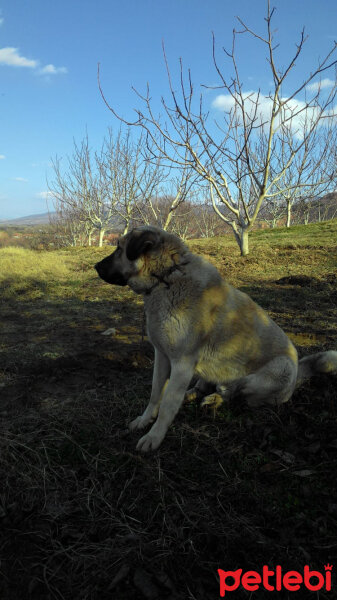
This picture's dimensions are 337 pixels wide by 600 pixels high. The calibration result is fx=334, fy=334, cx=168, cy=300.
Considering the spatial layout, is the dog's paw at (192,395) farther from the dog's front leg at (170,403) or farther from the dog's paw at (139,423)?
the dog's front leg at (170,403)

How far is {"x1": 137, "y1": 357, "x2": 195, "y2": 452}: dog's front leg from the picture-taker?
104 inches

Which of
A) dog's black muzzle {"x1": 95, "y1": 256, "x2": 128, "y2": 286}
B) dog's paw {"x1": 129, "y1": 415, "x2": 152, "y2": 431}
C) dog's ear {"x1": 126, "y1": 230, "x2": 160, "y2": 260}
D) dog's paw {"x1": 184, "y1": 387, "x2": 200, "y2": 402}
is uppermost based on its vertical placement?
dog's ear {"x1": 126, "y1": 230, "x2": 160, "y2": 260}

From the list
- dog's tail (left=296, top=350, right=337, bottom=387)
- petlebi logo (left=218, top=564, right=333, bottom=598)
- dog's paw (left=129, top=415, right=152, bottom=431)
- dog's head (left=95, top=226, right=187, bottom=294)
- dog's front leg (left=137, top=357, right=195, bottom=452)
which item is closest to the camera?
petlebi logo (left=218, top=564, right=333, bottom=598)

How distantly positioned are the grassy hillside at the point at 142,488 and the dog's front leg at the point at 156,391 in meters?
0.16

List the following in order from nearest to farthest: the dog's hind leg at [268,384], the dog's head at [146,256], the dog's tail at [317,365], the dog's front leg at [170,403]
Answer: the dog's front leg at [170,403], the dog's head at [146,256], the dog's hind leg at [268,384], the dog's tail at [317,365]

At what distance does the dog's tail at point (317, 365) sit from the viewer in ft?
10.8

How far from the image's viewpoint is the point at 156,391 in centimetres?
303

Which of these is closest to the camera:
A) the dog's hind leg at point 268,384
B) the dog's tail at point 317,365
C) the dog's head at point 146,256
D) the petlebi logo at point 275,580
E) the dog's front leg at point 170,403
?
the petlebi logo at point 275,580

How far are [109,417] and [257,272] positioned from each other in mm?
9638

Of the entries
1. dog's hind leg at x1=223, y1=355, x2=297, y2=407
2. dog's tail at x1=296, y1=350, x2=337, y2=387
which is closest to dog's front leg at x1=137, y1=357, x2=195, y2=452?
dog's hind leg at x1=223, y1=355, x2=297, y2=407

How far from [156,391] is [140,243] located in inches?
52.4

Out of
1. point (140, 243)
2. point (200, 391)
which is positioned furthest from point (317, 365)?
point (140, 243)

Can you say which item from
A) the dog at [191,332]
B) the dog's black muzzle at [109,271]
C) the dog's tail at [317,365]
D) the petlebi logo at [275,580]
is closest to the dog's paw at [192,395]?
the dog at [191,332]

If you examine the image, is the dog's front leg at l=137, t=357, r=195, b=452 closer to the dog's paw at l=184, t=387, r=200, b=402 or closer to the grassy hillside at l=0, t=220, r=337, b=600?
the grassy hillside at l=0, t=220, r=337, b=600
